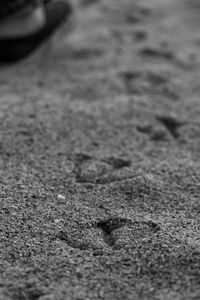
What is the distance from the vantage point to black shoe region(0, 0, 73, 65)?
236 centimetres

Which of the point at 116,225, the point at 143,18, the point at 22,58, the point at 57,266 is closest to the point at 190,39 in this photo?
the point at 143,18

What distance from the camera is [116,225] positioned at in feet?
4.54

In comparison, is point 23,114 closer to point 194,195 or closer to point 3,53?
point 3,53

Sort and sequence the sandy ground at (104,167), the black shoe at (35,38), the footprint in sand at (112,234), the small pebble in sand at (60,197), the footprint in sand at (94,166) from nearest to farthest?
1. the sandy ground at (104,167)
2. the footprint in sand at (112,234)
3. the small pebble in sand at (60,197)
4. the footprint in sand at (94,166)
5. the black shoe at (35,38)

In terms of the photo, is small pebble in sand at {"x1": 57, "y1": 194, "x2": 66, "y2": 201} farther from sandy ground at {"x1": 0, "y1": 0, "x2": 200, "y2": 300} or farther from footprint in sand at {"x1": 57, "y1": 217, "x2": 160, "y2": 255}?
footprint in sand at {"x1": 57, "y1": 217, "x2": 160, "y2": 255}

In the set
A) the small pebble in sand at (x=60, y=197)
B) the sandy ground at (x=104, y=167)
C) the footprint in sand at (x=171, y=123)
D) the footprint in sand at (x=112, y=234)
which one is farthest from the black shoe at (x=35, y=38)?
the footprint in sand at (x=112, y=234)

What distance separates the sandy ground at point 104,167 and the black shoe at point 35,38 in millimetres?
76

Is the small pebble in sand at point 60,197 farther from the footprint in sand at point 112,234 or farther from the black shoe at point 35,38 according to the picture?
the black shoe at point 35,38

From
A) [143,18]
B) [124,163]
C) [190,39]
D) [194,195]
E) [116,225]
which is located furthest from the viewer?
[143,18]

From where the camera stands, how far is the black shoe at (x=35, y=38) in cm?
236

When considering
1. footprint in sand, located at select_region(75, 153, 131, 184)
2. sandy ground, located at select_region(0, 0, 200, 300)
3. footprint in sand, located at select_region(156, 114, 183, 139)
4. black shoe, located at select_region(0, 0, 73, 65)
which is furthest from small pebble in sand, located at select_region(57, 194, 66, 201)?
black shoe, located at select_region(0, 0, 73, 65)

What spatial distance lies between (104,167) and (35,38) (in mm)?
995

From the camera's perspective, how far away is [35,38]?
2445 mm

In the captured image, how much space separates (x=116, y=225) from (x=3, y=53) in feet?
3.98
